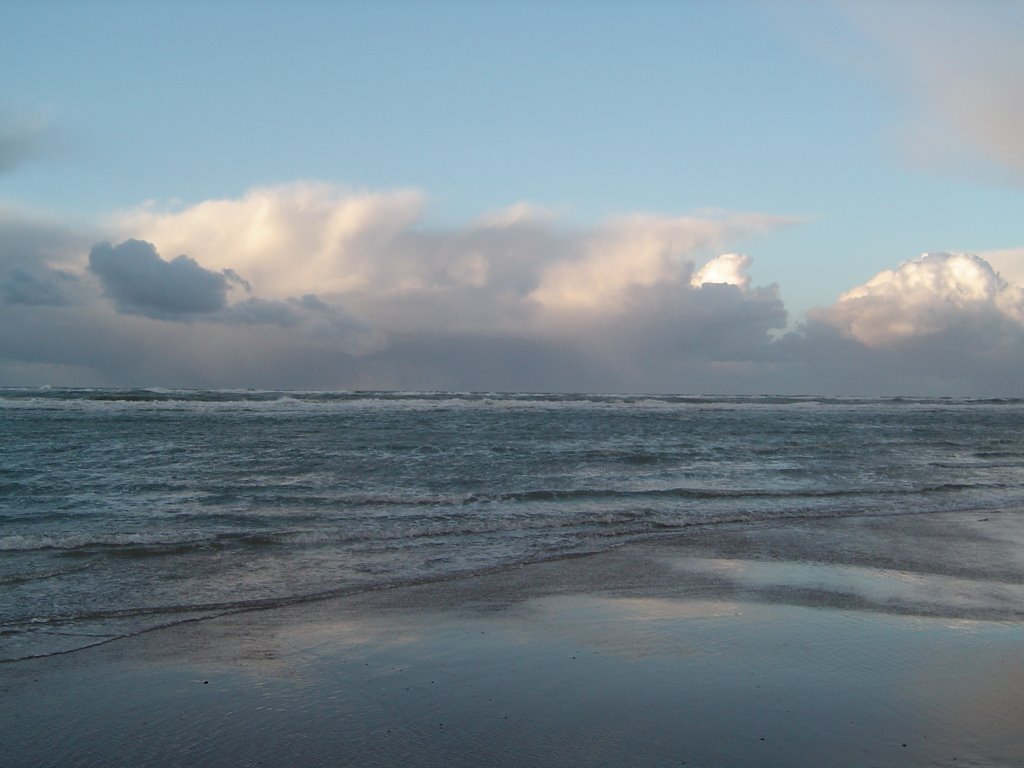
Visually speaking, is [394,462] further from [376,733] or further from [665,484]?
[376,733]

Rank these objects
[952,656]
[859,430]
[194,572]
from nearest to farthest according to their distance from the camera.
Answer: [952,656] < [194,572] < [859,430]

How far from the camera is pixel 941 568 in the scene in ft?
33.1

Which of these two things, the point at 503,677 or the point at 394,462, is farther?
the point at 394,462

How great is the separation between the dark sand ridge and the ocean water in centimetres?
119

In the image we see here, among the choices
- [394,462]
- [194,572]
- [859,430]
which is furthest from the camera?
[859,430]

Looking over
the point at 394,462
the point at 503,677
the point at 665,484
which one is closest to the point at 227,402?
the point at 394,462

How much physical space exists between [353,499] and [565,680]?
10220 mm

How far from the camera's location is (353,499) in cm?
1562

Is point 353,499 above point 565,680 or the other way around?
above

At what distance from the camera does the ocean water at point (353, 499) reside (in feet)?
29.9

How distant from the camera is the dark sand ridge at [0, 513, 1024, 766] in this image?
4906 millimetres

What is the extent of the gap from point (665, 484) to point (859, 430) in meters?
26.4

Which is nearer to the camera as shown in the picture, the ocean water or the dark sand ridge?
the dark sand ridge

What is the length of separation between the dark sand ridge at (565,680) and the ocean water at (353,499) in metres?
1.19
